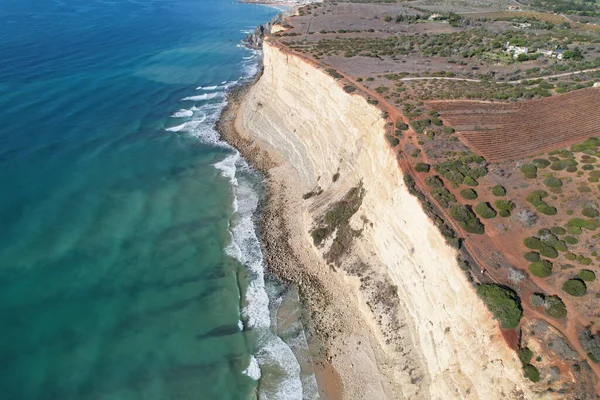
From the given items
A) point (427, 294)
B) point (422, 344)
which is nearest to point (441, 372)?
point (422, 344)

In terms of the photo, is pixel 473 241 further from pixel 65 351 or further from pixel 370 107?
pixel 65 351

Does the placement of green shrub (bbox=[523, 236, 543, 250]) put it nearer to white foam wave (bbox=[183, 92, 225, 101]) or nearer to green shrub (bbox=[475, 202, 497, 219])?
green shrub (bbox=[475, 202, 497, 219])

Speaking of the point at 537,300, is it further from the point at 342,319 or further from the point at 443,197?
the point at 342,319

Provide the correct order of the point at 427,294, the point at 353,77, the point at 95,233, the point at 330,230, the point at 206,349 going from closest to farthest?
the point at 427,294
the point at 206,349
the point at 330,230
the point at 95,233
the point at 353,77

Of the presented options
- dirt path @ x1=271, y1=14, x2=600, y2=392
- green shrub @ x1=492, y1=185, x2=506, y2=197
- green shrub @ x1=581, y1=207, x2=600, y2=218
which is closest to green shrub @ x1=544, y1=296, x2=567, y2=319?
dirt path @ x1=271, y1=14, x2=600, y2=392

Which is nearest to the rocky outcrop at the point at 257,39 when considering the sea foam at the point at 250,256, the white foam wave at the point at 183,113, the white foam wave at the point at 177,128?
the sea foam at the point at 250,256

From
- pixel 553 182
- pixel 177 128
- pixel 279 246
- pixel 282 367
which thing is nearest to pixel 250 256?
pixel 279 246

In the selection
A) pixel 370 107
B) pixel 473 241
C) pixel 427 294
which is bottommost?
pixel 427 294
